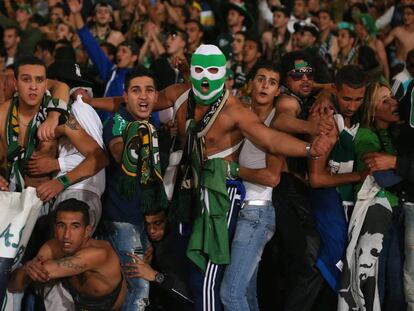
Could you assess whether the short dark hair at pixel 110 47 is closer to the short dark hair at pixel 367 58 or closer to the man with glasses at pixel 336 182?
the short dark hair at pixel 367 58

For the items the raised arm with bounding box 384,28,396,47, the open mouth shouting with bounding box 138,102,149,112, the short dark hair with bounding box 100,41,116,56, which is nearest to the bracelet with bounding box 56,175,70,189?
the open mouth shouting with bounding box 138,102,149,112

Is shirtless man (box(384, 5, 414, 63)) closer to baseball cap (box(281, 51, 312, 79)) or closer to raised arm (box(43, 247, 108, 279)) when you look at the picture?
baseball cap (box(281, 51, 312, 79))

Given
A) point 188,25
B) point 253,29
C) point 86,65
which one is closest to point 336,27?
point 253,29

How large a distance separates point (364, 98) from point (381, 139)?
322 mm

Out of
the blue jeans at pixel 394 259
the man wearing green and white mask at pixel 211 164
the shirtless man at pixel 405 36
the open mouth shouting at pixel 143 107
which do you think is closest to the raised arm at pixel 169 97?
the open mouth shouting at pixel 143 107

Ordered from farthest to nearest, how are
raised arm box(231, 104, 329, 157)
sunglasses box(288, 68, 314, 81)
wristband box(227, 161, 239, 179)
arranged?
sunglasses box(288, 68, 314, 81) < wristband box(227, 161, 239, 179) < raised arm box(231, 104, 329, 157)

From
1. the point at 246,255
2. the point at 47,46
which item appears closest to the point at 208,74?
the point at 246,255

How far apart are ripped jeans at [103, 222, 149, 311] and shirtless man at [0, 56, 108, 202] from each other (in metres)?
0.45

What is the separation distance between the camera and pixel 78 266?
17.8ft

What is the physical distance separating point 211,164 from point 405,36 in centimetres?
559

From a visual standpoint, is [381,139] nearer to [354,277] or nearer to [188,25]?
[354,277]

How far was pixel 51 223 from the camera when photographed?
5734 millimetres

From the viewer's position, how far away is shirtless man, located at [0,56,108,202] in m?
5.56

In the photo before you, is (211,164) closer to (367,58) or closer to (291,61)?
(291,61)
